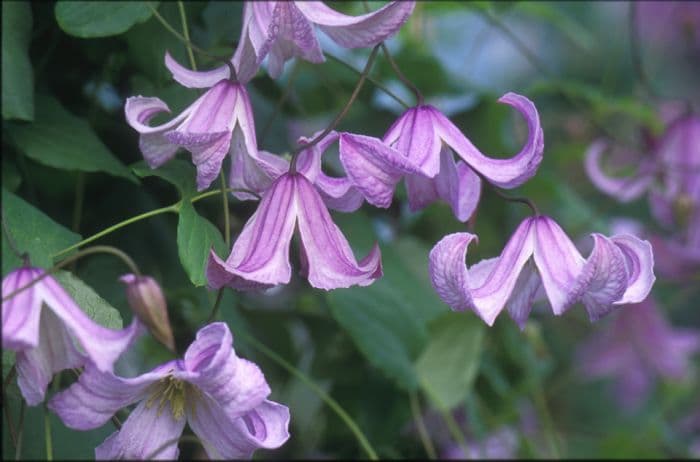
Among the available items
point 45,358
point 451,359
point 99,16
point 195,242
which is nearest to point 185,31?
point 99,16

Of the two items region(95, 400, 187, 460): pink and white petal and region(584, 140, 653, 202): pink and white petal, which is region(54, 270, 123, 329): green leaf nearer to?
region(95, 400, 187, 460): pink and white petal

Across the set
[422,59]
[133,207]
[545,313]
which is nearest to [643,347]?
[545,313]

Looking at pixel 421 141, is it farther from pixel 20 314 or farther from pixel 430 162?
pixel 20 314

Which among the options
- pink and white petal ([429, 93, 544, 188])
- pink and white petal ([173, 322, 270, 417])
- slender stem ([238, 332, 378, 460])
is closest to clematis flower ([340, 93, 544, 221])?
pink and white petal ([429, 93, 544, 188])

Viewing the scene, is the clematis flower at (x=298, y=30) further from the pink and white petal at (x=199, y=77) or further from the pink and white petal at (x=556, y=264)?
the pink and white petal at (x=556, y=264)

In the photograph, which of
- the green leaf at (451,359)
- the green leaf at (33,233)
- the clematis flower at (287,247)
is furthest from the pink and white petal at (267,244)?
the green leaf at (451,359)

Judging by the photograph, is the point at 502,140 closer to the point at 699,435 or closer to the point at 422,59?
the point at 422,59
